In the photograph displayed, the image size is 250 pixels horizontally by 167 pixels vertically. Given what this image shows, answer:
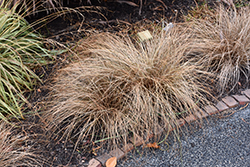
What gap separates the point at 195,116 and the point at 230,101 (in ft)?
1.66

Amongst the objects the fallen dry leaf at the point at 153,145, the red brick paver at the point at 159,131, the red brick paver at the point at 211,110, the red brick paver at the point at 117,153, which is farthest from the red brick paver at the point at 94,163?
the red brick paver at the point at 211,110

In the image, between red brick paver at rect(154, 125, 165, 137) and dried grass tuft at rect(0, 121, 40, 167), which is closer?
dried grass tuft at rect(0, 121, 40, 167)

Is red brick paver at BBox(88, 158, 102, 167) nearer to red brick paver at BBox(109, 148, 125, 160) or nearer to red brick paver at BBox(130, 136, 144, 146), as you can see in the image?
red brick paver at BBox(109, 148, 125, 160)

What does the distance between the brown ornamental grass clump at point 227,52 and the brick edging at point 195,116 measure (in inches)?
5.3

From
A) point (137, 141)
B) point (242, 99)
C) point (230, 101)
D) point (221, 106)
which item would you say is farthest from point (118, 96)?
point (242, 99)

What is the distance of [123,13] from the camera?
370cm

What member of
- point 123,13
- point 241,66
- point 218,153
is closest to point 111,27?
point 123,13

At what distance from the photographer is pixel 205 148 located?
2.32 metres

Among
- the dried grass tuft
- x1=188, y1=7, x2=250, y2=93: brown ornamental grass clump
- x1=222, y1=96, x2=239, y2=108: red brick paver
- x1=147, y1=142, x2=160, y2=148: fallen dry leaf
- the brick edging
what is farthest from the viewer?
x1=188, y1=7, x2=250, y2=93: brown ornamental grass clump

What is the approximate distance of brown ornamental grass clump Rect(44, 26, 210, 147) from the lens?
7.59ft

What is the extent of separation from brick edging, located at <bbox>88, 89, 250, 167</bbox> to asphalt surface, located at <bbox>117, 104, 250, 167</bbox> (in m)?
0.05

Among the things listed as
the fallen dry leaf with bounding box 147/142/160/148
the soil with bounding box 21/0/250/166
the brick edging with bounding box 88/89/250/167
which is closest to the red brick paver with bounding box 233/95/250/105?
the brick edging with bounding box 88/89/250/167

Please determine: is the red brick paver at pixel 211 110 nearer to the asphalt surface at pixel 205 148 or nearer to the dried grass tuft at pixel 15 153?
the asphalt surface at pixel 205 148

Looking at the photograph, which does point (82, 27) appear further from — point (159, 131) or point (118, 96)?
point (159, 131)
